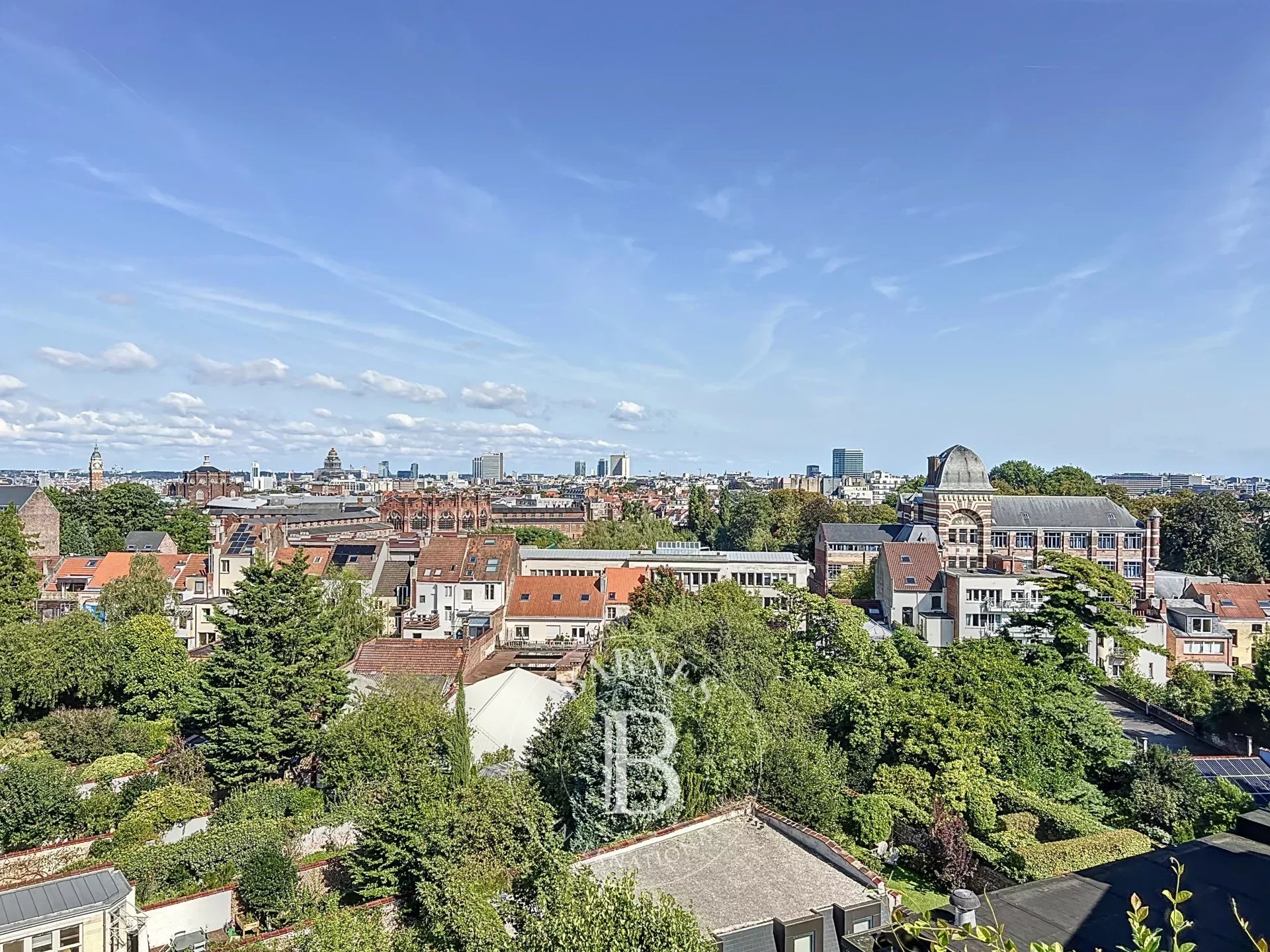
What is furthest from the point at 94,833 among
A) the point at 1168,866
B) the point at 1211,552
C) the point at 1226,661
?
the point at 1211,552

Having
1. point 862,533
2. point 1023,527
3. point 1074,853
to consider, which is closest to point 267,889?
point 1074,853

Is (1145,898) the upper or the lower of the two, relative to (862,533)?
lower

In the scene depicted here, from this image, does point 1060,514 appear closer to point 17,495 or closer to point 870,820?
point 870,820

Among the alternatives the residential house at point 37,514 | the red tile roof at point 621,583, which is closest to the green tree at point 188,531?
the residential house at point 37,514

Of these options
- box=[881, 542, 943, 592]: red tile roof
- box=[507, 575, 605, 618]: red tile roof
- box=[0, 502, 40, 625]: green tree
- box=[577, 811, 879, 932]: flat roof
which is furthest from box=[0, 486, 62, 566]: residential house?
box=[881, 542, 943, 592]: red tile roof

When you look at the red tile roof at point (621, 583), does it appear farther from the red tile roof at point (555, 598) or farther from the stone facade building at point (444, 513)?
the stone facade building at point (444, 513)

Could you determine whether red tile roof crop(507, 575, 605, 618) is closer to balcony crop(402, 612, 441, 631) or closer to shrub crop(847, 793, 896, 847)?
→ balcony crop(402, 612, 441, 631)
